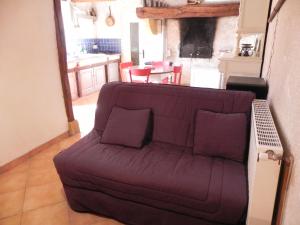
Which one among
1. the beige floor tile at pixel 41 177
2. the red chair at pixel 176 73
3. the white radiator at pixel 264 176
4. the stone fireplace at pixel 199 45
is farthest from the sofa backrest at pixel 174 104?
the stone fireplace at pixel 199 45

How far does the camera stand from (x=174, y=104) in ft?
6.28

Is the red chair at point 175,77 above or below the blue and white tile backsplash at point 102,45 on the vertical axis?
below

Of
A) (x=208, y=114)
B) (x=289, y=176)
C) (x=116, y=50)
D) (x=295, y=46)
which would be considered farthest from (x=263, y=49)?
(x=116, y=50)

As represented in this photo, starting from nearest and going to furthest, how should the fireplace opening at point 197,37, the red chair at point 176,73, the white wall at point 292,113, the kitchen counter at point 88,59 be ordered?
the white wall at point 292,113 < the red chair at point 176,73 < the kitchen counter at point 88,59 < the fireplace opening at point 197,37

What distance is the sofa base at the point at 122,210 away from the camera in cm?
144

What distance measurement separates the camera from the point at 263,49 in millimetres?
2836

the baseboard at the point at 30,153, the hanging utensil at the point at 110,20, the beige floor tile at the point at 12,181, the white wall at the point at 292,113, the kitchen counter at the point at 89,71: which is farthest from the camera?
the hanging utensil at the point at 110,20

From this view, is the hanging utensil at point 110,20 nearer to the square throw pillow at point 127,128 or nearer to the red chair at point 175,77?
the red chair at point 175,77

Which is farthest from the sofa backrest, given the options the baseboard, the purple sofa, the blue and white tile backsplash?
the blue and white tile backsplash

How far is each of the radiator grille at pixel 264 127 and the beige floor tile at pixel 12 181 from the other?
2.01 m

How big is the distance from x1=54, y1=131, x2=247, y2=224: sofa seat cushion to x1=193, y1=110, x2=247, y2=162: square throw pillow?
0.20 ft

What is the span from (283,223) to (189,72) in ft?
15.4

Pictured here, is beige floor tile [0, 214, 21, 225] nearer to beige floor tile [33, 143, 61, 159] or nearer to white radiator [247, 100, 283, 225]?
beige floor tile [33, 143, 61, 159]

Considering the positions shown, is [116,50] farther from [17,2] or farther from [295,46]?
[295,46]
